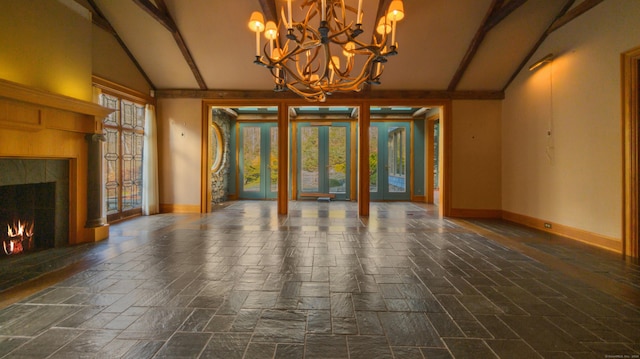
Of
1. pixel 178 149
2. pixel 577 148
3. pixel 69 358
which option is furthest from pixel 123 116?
pixel 577 148

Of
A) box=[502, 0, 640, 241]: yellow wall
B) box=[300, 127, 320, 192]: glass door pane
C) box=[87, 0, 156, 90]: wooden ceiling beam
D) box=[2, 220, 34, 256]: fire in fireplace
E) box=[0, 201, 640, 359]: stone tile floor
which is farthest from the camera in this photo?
box=[300, 127, 320, 192]: glass door pane

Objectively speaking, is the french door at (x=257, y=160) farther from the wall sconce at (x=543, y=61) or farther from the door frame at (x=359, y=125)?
the wall sconce at (x=543, y=61)

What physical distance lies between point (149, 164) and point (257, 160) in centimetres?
377

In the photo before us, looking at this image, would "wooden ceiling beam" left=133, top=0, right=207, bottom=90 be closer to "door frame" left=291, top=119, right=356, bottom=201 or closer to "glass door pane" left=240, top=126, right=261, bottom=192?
"glass door pane" left=240, top=126, right=261, bottom=192

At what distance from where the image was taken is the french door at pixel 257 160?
9281 millimetres

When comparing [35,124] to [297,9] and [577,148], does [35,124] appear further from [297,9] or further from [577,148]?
[577,148]

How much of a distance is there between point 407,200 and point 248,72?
6.05 metres

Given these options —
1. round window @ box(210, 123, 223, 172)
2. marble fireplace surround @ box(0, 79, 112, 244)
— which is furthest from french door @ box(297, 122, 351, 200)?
marble fireplace surround @ box(0, 79, 112, 244)

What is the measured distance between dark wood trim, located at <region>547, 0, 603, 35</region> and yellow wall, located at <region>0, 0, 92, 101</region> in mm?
6768

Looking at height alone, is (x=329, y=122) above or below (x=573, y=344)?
above

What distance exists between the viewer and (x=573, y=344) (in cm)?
160

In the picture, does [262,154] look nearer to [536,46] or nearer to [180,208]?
[180,208]

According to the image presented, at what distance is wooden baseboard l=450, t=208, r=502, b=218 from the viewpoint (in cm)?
584

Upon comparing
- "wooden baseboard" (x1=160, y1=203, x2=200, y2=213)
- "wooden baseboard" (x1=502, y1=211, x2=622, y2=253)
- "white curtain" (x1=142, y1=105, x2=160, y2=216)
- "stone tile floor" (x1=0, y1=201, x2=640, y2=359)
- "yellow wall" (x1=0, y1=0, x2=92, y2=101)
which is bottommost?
"stone tile floor" (x1=0, y1=201, x2=640, y2=359)
